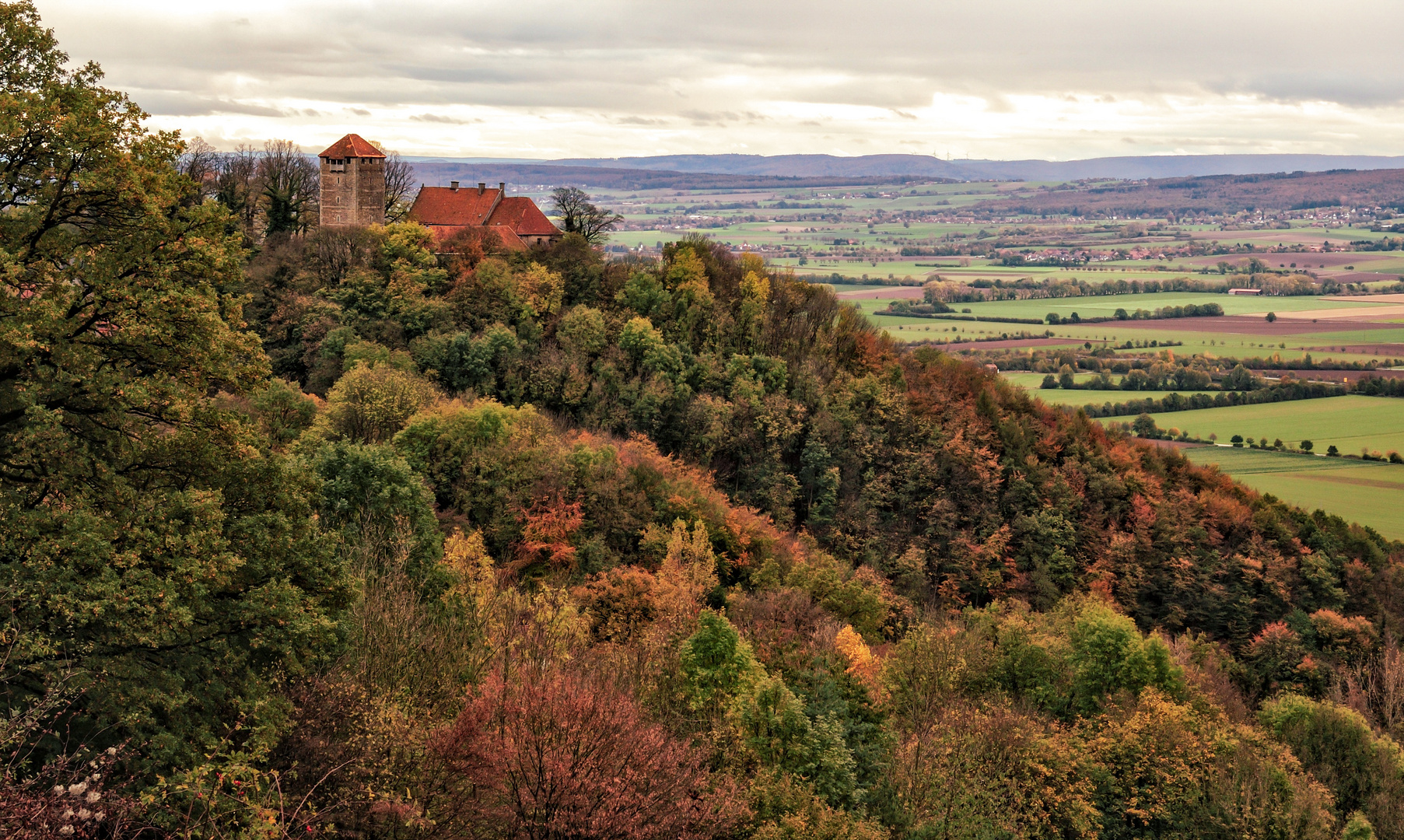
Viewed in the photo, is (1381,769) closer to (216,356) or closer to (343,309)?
(216,356)

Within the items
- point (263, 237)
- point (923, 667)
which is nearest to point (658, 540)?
point (923, 667)

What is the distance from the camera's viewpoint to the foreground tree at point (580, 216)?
8219 cm

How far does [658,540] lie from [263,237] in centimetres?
4157

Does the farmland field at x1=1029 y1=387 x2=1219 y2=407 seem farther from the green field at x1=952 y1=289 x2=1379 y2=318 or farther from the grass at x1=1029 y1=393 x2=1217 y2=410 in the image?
the green field at x1=952 y1=289 x2=1379 y2=318

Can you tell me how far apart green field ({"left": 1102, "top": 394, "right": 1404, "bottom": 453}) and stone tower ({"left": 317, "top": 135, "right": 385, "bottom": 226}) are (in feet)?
234

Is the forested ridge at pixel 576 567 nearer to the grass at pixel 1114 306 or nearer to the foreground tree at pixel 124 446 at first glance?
the foreground tree at pixel 124 446

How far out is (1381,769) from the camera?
4066 cm

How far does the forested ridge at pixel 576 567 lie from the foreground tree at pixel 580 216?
6.74m

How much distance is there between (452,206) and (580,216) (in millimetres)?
9819

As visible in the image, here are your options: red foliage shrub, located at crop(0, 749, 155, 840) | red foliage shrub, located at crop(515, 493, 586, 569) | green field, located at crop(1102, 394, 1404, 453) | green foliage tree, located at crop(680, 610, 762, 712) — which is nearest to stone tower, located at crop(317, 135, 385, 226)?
red foliage shrub, located at crop(515, 493, 586, 569)

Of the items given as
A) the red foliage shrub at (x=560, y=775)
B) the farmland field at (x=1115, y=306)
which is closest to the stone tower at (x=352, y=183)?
the red foliage shrub at (x=560, y=775)

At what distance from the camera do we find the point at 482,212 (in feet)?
258

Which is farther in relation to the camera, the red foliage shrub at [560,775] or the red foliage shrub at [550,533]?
the red foliage shrub at [550,533]

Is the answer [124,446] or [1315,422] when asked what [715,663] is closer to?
[124,446]
